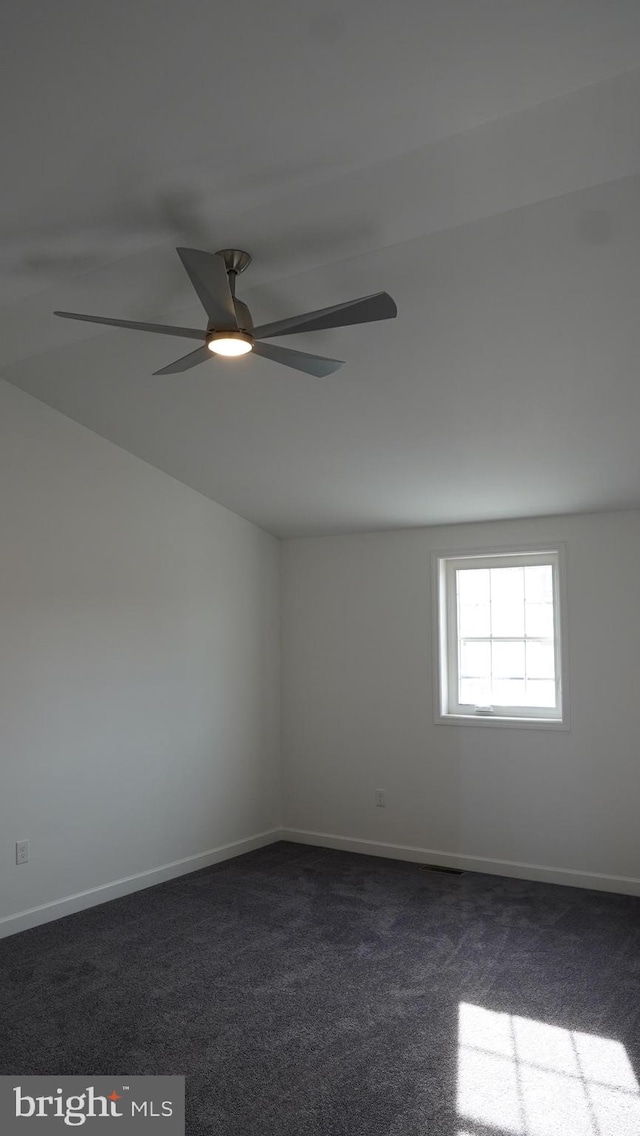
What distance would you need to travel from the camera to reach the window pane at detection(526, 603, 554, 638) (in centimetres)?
518

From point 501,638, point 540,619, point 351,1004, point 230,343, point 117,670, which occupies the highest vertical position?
point 230,343

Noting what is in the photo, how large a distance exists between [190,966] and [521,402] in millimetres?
2956

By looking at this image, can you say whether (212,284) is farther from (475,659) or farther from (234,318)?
(475,659)

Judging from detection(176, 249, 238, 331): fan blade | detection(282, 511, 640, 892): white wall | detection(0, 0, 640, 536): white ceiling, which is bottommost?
detection(282, 511, 640, 892): white wall

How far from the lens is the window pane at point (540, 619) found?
5.18 metres

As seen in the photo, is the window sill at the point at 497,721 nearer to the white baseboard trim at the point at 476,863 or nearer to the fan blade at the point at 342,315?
the white baseboard trim at the point at 476,863

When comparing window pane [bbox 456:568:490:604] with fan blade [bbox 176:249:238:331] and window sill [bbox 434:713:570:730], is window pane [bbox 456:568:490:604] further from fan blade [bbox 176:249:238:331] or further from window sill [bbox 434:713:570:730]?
fan blade [bbox 176:249:238:331]

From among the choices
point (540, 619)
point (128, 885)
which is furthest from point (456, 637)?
point (128, 885)

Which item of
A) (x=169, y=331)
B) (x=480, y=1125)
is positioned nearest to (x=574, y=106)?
(x=169, y=331)

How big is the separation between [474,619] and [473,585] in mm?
224

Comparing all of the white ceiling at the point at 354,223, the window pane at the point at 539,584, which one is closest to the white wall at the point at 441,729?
the window pane at the point at 539,584

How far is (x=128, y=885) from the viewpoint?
4.75 metres

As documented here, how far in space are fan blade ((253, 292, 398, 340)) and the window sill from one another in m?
3.09

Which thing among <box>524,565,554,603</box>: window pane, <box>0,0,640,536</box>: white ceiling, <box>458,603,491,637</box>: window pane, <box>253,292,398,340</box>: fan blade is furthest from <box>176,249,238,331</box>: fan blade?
<box>458,603,491,637</box>: window pane
